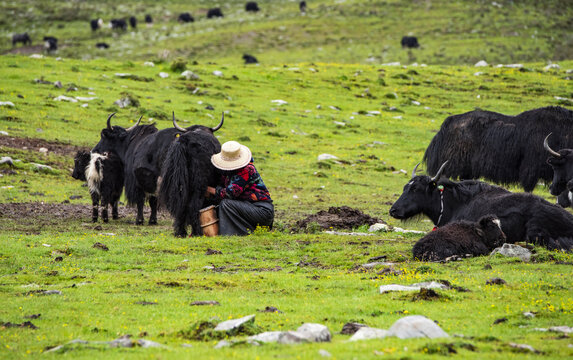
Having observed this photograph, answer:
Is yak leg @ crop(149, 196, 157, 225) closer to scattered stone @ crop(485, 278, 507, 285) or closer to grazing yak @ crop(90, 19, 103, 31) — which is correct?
scattered stone @ crop(485, 278, 507, 285)

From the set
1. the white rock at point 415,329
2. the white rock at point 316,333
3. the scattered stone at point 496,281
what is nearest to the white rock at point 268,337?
the white rock at point 316,333

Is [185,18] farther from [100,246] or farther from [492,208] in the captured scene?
[492,208]

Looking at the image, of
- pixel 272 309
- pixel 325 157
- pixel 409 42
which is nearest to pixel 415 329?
pixel 272 309

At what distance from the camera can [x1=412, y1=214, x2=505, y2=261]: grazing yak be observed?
9.20 metres

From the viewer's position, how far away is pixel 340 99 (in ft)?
100

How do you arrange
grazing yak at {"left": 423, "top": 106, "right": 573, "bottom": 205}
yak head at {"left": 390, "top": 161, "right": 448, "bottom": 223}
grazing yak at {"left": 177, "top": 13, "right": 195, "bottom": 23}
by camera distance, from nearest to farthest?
yak head at {"left": 390, "top": 161, "right": 448, "bottom": 223}
grazing yak at {"left": 423, "top": 106, "right": 573, "bottom": 205}
grazing yak at {"left": 177, "top": 13, "right": 195, "bottom": 23}

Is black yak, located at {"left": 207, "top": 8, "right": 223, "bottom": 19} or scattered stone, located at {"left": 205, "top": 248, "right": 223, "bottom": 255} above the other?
black yak, located at {"left": 207, "top": 8, "right": 223, "bottom": 19}

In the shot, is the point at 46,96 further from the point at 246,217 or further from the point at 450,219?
the point at 450,219

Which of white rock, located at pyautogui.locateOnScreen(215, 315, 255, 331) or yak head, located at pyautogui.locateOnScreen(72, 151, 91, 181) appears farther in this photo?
yak head, located at pyautogui.locateOnScreen(72, 151, 91, 181)

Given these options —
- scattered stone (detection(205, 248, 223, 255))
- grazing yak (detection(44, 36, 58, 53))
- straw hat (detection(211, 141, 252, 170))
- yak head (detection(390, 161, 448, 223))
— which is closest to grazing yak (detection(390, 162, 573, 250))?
yak head (detection(390, 161, 448, 223))

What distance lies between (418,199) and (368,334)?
6.07 metres

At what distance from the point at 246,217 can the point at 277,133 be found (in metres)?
13.2

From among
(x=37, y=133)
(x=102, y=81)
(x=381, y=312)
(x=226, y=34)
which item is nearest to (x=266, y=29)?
(x=226, y=34)

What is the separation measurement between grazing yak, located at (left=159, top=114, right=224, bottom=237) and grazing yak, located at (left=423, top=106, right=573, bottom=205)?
6.20 m
